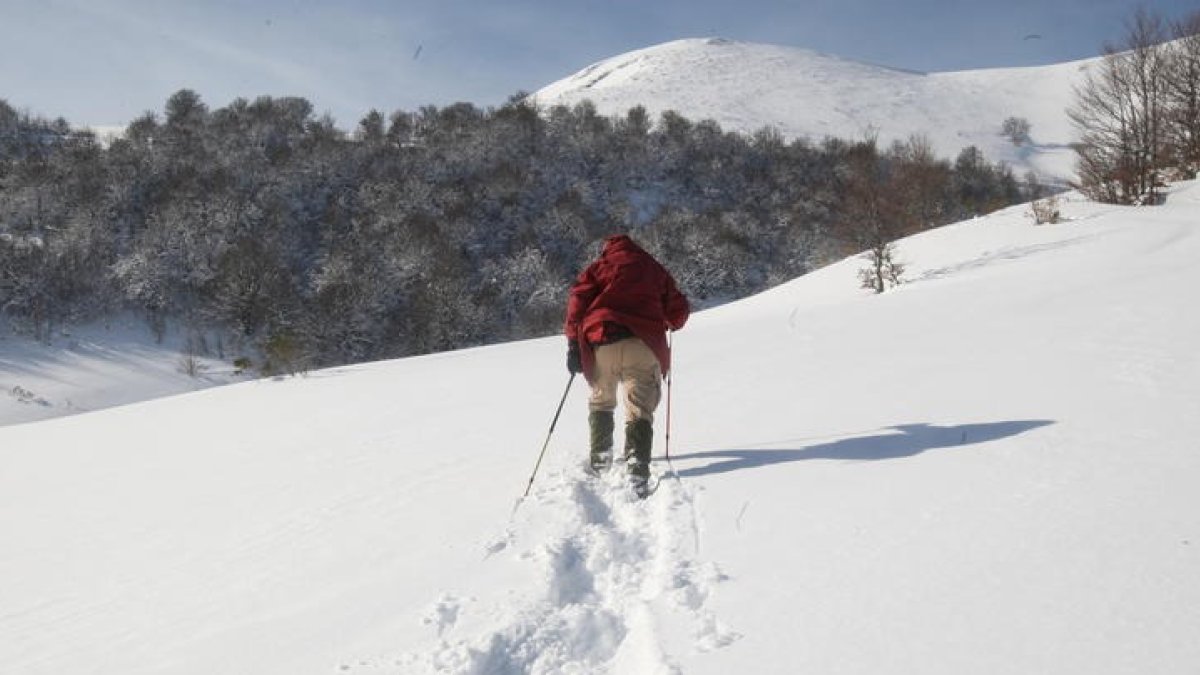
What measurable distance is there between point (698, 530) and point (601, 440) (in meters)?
1.29

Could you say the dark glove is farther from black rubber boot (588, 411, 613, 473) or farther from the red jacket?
black rubber boot (588, 411, 613, 473)

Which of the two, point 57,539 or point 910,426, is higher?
point 910,426

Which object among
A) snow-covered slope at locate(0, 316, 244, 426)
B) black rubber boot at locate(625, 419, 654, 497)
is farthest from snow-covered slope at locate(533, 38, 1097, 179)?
black rubber boot at locate(625, 419, 654, 497)

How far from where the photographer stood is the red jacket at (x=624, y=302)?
4.29 metres

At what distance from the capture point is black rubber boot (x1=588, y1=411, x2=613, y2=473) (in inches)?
165

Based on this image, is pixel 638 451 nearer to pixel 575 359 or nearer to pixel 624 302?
pixel 575 359

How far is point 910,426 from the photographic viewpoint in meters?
4.25

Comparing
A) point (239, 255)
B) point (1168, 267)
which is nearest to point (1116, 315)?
point (1168, 267)

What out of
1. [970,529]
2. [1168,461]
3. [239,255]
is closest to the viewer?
[970,529]

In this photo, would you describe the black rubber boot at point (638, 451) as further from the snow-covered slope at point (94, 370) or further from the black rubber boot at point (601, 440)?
the snow-covered slope at point (94, 370)

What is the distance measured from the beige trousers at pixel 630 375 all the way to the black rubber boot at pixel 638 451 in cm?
15

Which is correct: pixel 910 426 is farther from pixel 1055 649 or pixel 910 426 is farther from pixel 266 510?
pixel 266 510

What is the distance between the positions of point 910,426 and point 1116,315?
11.6 ft

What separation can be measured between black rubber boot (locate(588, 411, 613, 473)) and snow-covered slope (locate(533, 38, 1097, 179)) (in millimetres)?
71710
